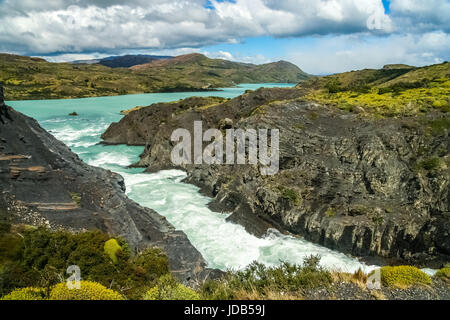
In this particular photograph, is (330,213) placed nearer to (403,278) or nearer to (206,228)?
(206,228)

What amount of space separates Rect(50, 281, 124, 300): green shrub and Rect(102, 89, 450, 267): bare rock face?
60.2ft

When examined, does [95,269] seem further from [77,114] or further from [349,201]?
[77,114]

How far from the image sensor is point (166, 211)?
3084 cm

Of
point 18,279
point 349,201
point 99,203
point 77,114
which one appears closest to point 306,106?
point 349,201

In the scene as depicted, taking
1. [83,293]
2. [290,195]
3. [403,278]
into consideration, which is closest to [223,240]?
[290,195]

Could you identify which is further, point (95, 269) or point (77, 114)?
point (77, 114)

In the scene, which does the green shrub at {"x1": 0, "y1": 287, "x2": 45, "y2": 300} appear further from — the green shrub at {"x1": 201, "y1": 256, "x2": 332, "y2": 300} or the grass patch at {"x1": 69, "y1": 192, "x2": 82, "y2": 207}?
the grass patch at {"x1": 69, "y1": 192, "x2": 82, "y2": 207}

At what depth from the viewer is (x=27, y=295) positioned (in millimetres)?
9312

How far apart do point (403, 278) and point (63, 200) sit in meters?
18.1

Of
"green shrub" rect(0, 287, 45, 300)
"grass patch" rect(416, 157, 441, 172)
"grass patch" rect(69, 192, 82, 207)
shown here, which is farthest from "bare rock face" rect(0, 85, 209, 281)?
"grass patch" rect(416, 157, 441, 172)

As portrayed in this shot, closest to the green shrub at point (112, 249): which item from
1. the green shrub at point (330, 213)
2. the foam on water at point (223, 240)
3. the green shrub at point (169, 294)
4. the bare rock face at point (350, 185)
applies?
the green shrub at point (169, 294)

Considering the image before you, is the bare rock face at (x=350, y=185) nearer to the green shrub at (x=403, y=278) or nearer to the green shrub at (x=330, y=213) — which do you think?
the green shrub at (x=330, y=213)

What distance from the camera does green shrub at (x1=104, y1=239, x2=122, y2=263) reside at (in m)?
13.5
